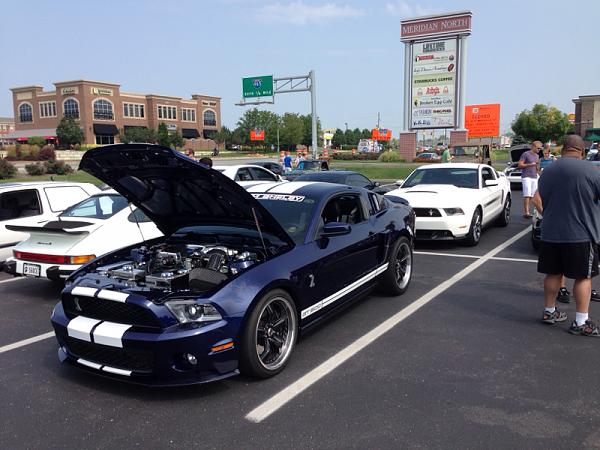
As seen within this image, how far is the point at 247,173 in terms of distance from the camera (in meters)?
12.8

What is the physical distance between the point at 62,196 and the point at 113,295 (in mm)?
5506

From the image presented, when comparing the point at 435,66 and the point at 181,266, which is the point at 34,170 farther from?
the point at 181,266

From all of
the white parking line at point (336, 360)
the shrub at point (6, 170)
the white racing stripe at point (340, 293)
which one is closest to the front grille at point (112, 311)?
the white parking line at point (336, 360)

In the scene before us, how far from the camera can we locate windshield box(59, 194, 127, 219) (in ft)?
23.1

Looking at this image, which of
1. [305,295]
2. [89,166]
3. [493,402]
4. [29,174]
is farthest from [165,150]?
[29,174]

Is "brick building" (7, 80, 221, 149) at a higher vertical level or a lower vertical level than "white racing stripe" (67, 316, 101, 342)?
higher

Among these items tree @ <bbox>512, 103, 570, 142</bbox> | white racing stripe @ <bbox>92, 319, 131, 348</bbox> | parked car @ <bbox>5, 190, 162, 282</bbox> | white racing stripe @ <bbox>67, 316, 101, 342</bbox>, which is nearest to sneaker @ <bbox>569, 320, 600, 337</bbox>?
white racing stripe @ <bbox>92, 319, 131, 348</bbox>

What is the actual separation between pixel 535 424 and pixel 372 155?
2128 inches

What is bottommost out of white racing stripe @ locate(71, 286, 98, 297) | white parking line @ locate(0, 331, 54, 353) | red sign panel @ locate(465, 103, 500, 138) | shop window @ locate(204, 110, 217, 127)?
white parking line @ locate(0, 331, 54, 353)

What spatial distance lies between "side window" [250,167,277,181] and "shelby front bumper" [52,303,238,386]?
9.61 meters

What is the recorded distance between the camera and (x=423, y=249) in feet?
30.3

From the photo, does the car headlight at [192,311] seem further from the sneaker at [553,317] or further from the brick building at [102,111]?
the brick building at [102,111]

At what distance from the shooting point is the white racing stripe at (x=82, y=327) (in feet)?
Answer: 12.0

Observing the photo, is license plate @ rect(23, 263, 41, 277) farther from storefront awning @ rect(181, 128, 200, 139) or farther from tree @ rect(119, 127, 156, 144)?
storefront awning @ rect(181, 128, 200, 139)
